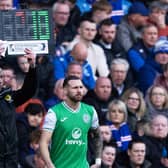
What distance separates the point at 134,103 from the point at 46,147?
3570 mm

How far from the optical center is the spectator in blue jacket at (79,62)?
1476cm

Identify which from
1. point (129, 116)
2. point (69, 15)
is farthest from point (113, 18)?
point (129, 116)

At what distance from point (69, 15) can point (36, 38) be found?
505 centimetres

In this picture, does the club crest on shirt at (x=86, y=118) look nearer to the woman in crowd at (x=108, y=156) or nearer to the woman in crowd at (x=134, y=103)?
the woman in crowd at (x=108, y=156)

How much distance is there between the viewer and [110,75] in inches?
604

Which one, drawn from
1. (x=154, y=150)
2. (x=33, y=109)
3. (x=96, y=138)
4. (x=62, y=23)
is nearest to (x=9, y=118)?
(x=96, y=138)

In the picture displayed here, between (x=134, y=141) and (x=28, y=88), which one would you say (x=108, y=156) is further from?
(x=28, y=88)

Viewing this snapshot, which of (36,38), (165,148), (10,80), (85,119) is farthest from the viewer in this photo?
(165,148)

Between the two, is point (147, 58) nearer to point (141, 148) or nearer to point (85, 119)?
point (141, 148)

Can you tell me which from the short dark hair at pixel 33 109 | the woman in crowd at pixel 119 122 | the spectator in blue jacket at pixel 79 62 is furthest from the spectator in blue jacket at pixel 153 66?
the short dark hair at pixel 33 109

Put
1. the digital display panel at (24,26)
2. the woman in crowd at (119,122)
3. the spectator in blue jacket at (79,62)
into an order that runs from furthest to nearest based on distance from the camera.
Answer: the spectator in blue jacket at (79,62) → the woman in crowd at (119,122) → the digital display panel at (24,26)

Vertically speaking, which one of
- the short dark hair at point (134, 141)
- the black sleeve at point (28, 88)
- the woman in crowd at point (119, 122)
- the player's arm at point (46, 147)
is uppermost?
the black sleeve at point (28, 88)

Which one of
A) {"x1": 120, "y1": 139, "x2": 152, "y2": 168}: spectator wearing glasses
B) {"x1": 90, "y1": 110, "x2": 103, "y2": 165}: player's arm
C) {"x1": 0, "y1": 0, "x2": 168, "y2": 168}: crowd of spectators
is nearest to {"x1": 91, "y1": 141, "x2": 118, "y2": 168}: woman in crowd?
{"x1": 0, "y1": 0, "x2": 168, "y2": 168}: crowd of spectators

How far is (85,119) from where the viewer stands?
1184cm
